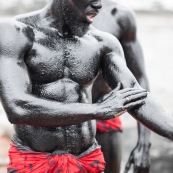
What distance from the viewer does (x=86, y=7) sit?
333 centimetres

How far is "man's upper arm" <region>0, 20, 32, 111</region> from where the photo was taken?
10.5 feet

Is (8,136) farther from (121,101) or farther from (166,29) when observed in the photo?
(166,29)

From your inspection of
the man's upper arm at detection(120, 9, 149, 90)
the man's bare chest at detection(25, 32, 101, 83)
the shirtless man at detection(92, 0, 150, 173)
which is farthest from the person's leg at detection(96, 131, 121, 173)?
the man's bare chest at detection(25, 32, 101, 83)

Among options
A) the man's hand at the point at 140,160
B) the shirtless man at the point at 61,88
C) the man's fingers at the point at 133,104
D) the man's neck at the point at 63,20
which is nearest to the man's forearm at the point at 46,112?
the shirtless man at the point at 61,88

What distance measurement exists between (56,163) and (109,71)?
2.08 ft

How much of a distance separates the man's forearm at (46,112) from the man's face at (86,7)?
53 cm

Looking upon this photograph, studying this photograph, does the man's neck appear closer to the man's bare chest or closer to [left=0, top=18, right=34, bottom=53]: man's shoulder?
the man's bare chest

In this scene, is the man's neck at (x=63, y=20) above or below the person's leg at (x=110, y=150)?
above

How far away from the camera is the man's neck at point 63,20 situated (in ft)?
11.3

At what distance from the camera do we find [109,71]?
3.56m

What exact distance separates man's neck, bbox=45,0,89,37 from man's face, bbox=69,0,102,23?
5cm

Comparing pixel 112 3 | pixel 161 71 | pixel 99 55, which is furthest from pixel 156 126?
pixel 161 71

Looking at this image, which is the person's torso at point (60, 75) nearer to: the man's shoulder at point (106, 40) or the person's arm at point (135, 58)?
the man's shoulder at point (106, 40)

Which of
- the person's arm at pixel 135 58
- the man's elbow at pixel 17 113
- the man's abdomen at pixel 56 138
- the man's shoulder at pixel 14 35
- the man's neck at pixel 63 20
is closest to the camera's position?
the man's elbow at pixel 17 113
